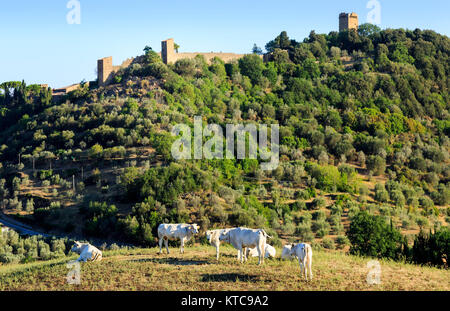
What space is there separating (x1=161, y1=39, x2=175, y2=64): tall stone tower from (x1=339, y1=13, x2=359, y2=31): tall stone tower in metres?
38.4

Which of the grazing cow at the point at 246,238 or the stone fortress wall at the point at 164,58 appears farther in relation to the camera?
the stone fortress wall at the point at 164,58

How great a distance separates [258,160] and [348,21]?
2107 inches

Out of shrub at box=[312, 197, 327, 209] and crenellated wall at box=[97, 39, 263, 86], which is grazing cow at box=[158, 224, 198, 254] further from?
crenellated wall at box=[97, 39, 263, 86]

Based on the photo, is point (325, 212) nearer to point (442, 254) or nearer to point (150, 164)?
point (150, 164)

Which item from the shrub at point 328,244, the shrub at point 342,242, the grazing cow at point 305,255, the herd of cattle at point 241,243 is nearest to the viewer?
the grazing cow at point 305,255

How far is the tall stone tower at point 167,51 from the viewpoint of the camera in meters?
69.6

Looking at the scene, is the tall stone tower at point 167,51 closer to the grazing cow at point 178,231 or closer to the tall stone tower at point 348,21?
the tall stone tower at point 348,21

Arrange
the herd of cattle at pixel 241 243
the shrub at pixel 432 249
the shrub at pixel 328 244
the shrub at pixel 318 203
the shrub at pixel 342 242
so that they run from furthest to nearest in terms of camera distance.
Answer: the shrub at pixel 318 203 < the shrub at pixel 342 242 < the shrub at pixel 328 244 < the shrub at pixel 432 249 < the herd of cattle at pixel 241 243

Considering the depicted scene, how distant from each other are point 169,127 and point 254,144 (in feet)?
28.8

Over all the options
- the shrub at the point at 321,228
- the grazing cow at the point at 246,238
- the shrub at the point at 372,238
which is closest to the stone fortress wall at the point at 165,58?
the shrub at the point at 321,228

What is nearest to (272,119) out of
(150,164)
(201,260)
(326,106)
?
(326,106)

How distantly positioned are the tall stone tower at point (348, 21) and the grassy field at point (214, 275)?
81410 mm

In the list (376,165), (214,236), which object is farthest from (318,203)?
(214,236)

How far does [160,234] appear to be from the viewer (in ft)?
69.2
